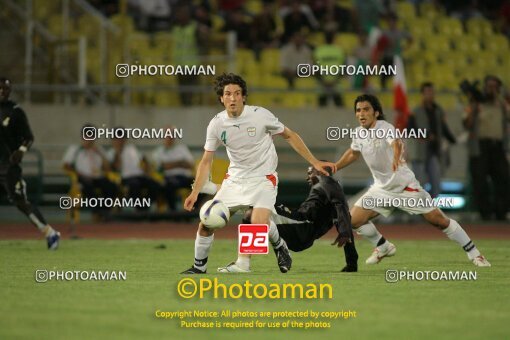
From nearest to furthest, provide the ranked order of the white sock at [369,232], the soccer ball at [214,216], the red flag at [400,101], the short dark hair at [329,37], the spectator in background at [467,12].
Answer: the soccer ball at [214,216]
the white sock at [369,232]
the red flag at [400,101]
the short dark hair at [329,37]
the spectator in background at [467,12]

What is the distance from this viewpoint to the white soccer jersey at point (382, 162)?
1389 centimetres

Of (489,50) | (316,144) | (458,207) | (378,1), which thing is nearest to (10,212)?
(316,144)

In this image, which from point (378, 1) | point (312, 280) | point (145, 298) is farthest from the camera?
point (378, 1)

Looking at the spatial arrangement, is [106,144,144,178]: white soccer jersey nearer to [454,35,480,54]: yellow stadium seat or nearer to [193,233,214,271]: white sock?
[193,233,214,271]: white sock

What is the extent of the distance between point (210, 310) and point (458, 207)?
15.2m

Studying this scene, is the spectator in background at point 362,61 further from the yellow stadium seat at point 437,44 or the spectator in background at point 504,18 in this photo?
the spectator in background at point 504,18

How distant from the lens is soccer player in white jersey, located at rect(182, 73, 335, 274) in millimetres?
12570

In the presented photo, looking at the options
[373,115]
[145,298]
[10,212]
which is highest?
[373,115]

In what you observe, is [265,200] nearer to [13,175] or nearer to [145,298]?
[145,298]

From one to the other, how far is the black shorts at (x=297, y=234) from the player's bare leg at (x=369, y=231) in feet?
2.74

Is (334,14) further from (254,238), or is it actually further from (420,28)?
(254,238)

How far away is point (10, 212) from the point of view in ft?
78.1

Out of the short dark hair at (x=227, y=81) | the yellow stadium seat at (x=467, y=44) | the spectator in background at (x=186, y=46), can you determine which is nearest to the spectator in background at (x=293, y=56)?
the spectator in background at (x=186, y=46)

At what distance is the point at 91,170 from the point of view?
22.1 meters
